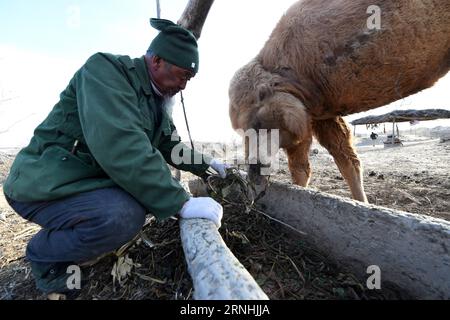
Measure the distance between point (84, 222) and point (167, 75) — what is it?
3.68 ft

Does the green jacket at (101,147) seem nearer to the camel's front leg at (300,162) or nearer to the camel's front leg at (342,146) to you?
the camel's front leg at (300,162)

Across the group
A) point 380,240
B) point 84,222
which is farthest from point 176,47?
point 380,240

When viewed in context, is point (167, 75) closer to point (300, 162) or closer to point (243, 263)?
point (243, 263)

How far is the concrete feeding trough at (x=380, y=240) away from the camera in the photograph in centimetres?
172

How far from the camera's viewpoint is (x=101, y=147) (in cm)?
182

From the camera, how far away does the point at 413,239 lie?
1.83 meters

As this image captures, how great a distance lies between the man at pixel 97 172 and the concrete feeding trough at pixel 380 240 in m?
0.63

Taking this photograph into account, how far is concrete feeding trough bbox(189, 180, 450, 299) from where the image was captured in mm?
1720

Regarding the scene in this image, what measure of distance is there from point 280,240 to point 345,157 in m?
1.98

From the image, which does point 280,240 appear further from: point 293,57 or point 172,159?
point 293,57

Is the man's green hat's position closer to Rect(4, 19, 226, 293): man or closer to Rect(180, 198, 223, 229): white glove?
Rect(4, 19, 226, 293): man

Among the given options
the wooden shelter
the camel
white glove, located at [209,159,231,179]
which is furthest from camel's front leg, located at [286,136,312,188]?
the wooden shelter

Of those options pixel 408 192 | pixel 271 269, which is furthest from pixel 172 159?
pixel 408 192

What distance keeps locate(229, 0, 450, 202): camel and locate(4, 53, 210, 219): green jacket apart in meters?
1.72
